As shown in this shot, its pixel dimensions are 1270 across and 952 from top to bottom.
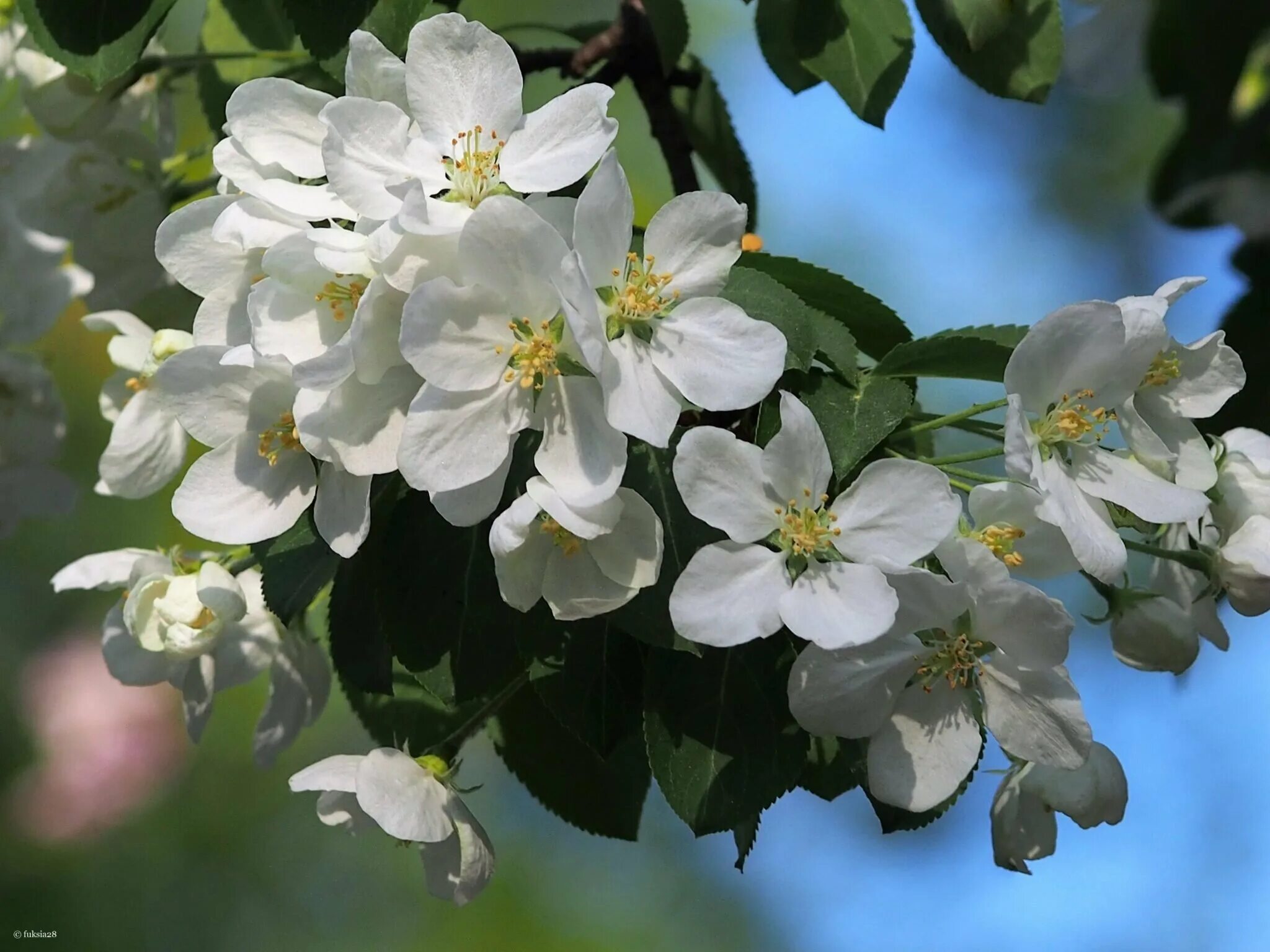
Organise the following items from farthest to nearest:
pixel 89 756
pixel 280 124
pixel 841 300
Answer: pixel 89 756, pixel 841 300, pixel 280 124

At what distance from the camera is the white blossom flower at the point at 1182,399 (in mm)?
617

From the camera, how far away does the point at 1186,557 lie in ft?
2.18

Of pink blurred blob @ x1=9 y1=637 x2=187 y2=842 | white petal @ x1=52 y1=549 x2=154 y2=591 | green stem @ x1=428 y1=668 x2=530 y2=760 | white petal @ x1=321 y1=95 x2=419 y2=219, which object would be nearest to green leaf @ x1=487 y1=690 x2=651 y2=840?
green stem @ x1=428 y1=668 x2=530 y2=760

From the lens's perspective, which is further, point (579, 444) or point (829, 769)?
point (829, 769)

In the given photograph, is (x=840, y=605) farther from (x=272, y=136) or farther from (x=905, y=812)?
(x=272, y=136)

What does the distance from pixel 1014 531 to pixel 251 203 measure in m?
0.43

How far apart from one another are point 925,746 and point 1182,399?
249mm

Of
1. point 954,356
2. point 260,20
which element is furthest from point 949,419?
point 260,20

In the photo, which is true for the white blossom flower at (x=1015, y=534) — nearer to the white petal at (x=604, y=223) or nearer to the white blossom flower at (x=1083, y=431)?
the white blossom flower at (x=1083, y=431)

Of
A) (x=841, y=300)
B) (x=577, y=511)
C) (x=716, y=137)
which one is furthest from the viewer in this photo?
(x=716, y=137)

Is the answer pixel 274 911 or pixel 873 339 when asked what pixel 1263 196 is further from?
pixel 274 911

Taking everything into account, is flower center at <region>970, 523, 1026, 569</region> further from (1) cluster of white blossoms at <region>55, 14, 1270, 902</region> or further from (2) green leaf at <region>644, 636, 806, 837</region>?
(2) green leaf at <region>644, 636, 806, 837</region>

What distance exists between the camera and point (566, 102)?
1.95ft

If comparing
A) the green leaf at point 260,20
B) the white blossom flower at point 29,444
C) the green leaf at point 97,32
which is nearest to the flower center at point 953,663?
the green leaf at point 97,32
